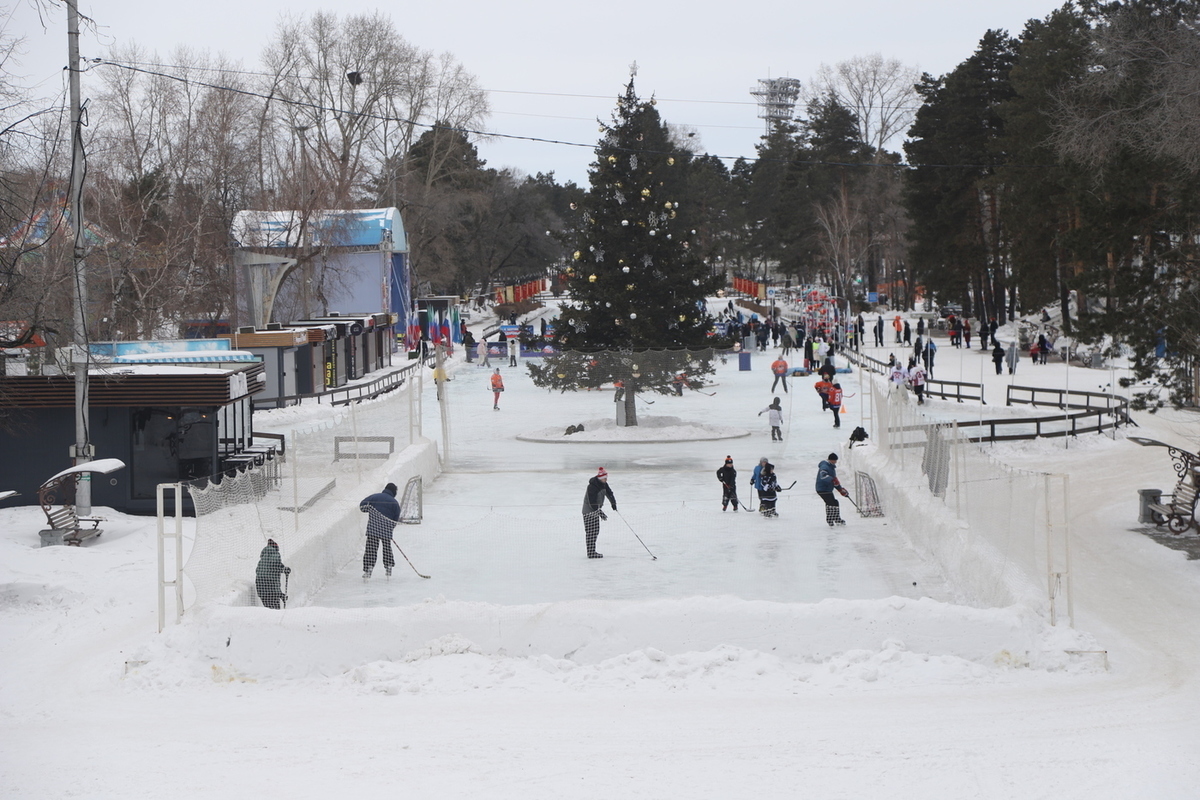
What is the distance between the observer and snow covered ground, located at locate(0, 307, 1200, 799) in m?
8.65

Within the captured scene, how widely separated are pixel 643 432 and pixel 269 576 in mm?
19362

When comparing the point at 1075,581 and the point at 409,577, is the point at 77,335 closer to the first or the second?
the point at 409,577

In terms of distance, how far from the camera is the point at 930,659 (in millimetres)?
10906

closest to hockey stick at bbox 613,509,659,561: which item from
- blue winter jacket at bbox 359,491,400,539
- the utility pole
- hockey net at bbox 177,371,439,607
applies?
blue winter jacket at bbox 359,491,400,539

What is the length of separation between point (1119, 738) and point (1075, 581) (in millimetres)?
5436

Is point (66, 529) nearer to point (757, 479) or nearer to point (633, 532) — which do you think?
point (633, 532)

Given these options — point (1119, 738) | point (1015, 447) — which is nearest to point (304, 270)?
point (1015, 447)

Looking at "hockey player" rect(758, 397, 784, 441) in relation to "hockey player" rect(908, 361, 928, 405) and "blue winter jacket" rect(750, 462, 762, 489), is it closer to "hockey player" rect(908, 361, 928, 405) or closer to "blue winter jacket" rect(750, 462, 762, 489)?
"hockey player" rect(908, 361, 928, 405)

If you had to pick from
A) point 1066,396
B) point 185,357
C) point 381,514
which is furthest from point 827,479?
point 1066,396

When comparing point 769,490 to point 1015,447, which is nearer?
point 769,490

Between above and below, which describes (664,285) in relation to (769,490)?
above

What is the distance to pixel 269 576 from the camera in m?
12.6

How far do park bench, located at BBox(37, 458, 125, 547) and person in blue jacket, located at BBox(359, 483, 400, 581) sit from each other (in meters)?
4.15

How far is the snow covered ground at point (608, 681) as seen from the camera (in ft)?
28.4
